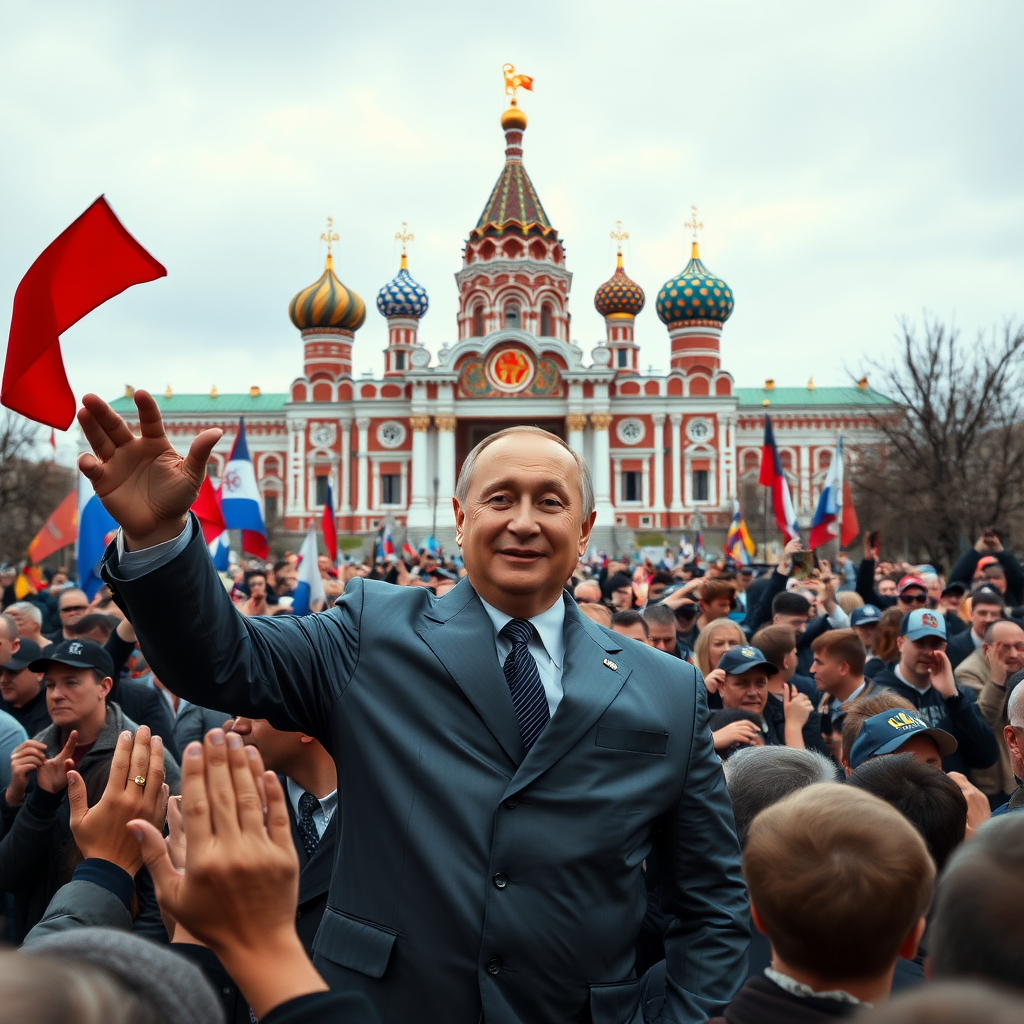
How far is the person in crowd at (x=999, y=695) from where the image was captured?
549 cm

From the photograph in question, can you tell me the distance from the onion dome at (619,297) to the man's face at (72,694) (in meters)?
57.3

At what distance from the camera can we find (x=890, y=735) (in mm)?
3867

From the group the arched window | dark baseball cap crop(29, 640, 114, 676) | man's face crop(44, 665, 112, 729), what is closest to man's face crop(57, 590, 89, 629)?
dark baseball cap crop(29, 640, 114, 676)

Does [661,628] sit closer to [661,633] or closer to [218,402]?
[661,633]

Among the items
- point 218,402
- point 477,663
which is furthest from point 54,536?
point 218,402

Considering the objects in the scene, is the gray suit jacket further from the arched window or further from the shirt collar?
the arched window

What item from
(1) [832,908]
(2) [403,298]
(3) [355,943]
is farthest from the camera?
(2) [403,298]

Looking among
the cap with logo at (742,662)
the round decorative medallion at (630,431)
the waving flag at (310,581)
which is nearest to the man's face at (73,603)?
the waving flag at (310,581)

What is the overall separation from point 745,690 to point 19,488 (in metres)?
34.9

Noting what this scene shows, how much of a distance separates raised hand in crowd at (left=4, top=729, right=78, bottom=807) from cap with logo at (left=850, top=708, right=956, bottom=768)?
9.30 feet

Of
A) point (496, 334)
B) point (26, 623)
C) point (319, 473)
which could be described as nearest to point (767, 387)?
point (496, 334)

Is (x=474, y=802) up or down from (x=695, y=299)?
down

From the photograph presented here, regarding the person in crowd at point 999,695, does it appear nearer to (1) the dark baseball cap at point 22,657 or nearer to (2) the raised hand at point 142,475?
(2) the raised hand at point 142,475

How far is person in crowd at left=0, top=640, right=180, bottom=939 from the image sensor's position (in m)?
3.59
